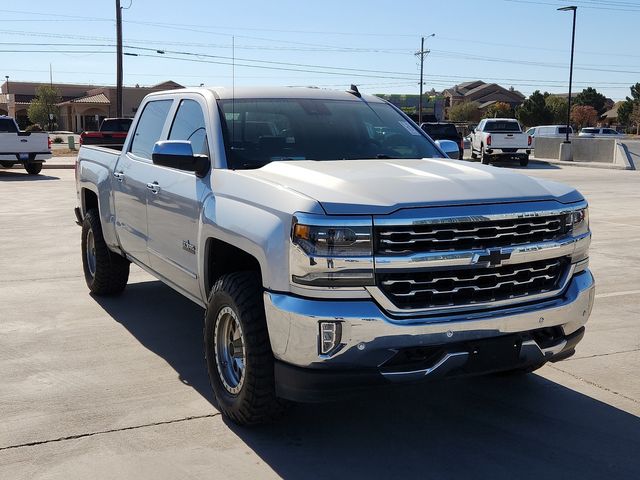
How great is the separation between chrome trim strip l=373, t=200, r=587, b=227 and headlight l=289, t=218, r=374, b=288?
11 centimetres

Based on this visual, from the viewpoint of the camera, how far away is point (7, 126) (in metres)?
23.9

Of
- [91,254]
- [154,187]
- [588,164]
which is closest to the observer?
[154,187]

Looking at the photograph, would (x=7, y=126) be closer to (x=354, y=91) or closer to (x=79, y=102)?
(x=354, y=91)

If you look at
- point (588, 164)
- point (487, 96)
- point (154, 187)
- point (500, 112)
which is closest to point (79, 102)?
point (500, 112)

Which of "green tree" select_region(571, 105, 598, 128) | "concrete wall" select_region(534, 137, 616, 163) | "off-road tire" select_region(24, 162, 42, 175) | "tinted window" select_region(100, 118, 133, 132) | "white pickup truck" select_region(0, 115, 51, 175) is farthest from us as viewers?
"green tree" select_region(571, 105, 598, 128)

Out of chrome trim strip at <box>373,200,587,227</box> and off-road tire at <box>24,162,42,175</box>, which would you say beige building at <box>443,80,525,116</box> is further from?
chrome trim strip at <box>373,200,587,227</box>

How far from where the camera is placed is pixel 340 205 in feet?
12.0

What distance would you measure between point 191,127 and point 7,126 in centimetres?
2082

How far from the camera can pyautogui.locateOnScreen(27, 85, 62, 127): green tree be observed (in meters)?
86.1

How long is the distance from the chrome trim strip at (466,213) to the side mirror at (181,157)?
61.0 inches

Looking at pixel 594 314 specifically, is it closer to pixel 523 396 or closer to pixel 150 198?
pixel 523 396

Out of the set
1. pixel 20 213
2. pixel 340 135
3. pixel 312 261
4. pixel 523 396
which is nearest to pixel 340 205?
pixel 312 261

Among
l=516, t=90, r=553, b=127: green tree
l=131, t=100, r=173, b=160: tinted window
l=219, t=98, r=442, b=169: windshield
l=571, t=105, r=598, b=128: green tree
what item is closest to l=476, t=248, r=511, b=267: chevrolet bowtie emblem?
l=219, t=98, r=442, b=169: windshield

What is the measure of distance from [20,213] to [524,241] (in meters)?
12.0
